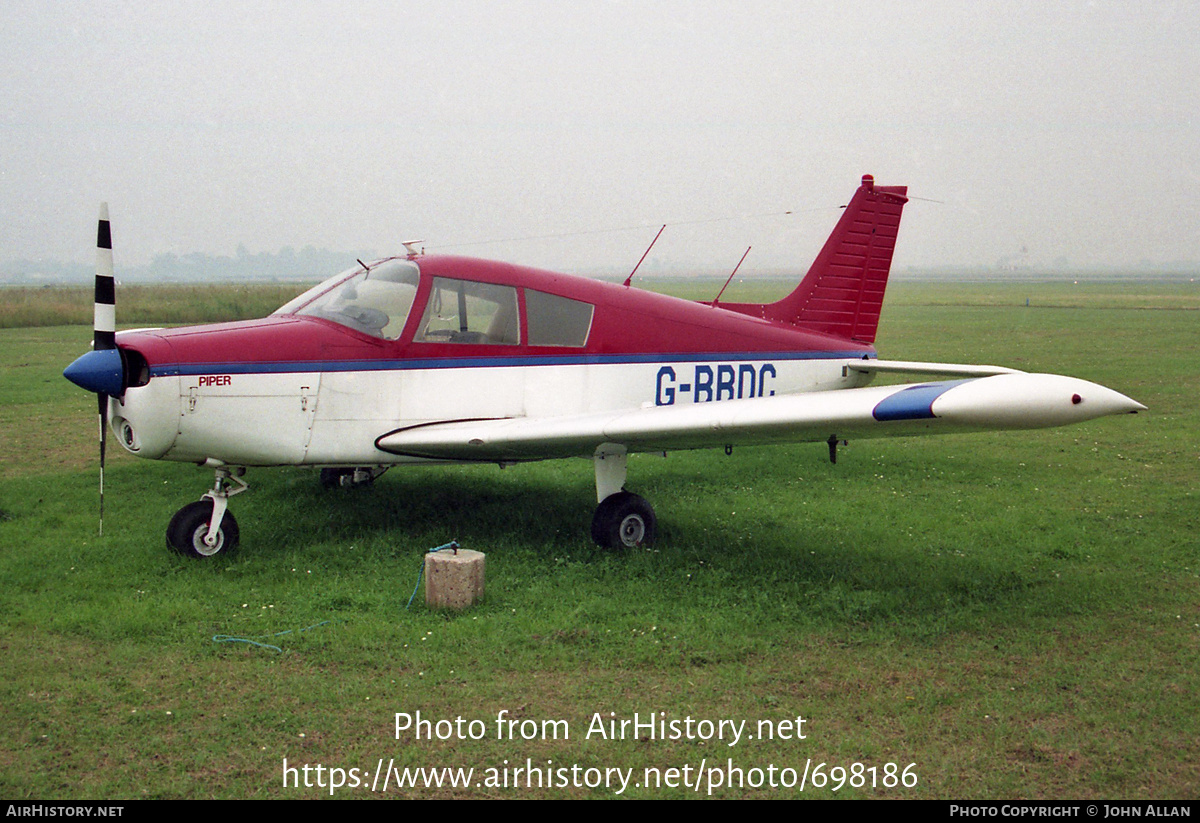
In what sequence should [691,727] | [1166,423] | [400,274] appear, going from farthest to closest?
[1166,423] → [400,274] → [691,727]

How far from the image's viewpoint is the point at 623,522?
285 inches

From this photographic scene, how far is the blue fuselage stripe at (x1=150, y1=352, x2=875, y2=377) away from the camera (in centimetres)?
643

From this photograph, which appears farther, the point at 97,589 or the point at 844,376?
the point at 844,376

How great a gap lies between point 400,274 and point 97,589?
118 inches

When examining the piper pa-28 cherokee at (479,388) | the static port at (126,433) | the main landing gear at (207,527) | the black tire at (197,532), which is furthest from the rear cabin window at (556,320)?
the static port at (126,433)

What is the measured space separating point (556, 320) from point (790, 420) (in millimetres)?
2501

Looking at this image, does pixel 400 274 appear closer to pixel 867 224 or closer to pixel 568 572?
pixel 568 572

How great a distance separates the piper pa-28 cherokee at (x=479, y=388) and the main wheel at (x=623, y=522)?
0.05ft

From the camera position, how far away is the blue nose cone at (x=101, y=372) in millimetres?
6070

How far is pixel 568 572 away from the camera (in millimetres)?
6586

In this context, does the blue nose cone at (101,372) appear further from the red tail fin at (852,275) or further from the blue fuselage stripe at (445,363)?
the red tail fin at (852,275)

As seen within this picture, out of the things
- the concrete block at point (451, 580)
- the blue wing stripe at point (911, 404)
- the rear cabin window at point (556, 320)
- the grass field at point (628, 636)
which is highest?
the rear cabin window at point (556, 320)
